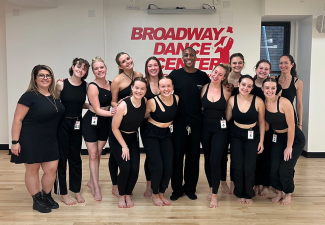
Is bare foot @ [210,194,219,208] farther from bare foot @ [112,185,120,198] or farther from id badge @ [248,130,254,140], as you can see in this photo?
bare foot @ [112,185,120,198]

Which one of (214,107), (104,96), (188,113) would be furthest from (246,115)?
(104,96)

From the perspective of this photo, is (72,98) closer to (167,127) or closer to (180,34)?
(167,127)

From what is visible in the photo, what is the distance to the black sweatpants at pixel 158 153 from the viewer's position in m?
3.57

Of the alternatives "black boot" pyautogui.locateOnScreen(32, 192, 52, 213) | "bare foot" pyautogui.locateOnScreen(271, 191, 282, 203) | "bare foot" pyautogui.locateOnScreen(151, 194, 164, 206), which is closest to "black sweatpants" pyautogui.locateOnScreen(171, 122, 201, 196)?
"bare foot" pyautogui.locateOnScreen(151, 194, 164, 206)

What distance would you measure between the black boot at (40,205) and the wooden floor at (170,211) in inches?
2.2

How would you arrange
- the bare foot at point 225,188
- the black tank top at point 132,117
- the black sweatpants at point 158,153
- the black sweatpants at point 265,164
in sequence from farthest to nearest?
the bare foot at point 225,188
the black sweatpants at point 265,164
the black sweatpants at point 158,153
the black tank top at point 132,117

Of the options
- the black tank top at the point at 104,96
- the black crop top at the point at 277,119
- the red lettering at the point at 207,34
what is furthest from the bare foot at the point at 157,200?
the red lettering at the point at 207,34

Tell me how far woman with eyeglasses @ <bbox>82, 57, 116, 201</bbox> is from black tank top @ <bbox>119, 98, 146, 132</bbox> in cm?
18

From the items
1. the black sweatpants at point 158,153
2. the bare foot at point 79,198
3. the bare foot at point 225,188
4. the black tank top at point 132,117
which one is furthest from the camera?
the bare foot at point 225,188

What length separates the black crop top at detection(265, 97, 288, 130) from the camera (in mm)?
3615

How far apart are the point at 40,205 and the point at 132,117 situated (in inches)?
54.0

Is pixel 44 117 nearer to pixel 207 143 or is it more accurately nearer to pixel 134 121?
pixel 134 121

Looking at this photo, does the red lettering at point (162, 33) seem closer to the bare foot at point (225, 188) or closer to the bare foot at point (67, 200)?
the bare foot at point (225, 188)

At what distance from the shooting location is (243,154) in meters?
3.68
